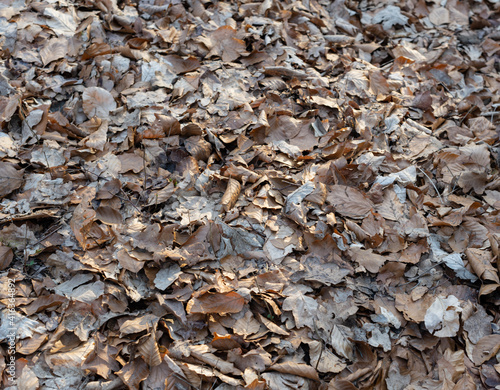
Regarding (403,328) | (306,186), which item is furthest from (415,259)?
(306,186)

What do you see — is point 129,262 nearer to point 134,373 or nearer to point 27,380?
point 134,373

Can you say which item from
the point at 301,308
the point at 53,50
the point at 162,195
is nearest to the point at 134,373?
the point at 301,308

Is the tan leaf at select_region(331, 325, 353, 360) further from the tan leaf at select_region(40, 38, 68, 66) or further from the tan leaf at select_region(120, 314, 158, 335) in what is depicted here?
the tan leaf at select_region(40, 38, 68, 66)

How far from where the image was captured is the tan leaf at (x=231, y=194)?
2572 mm

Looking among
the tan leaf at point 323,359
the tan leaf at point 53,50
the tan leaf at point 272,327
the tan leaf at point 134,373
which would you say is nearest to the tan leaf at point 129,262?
the tan leaf at point 134,373

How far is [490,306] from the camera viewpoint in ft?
7.82

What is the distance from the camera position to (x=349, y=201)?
106 inches

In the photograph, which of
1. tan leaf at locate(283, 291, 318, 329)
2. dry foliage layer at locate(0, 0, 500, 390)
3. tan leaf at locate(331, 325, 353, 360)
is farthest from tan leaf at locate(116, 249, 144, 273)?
tan leaf at locate(331, 325, 353, 360)

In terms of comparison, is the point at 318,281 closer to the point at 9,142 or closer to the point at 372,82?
the point at 372,82

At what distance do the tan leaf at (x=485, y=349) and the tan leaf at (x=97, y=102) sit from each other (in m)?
2.83

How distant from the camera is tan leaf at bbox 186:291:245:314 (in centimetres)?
219

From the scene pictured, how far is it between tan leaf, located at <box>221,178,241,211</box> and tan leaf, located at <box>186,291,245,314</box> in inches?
22.9

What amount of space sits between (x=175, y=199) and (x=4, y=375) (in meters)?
1.31

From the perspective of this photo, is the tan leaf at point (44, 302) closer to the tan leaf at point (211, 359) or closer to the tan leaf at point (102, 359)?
the tan leaf at point (102, 359)
